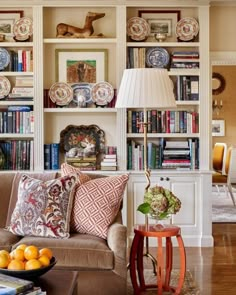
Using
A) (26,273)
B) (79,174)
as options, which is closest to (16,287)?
(26,273)

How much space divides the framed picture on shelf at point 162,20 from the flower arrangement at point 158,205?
8.75ft

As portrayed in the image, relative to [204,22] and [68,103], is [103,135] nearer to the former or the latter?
[68,103]

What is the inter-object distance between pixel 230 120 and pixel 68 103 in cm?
687

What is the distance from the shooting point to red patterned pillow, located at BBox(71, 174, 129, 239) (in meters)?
3.67

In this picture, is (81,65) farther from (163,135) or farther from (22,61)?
(163,135)

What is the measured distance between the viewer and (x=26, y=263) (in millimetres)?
2477

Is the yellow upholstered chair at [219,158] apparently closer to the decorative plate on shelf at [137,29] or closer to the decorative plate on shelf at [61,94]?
the decorative plate on shelf at [137,29]

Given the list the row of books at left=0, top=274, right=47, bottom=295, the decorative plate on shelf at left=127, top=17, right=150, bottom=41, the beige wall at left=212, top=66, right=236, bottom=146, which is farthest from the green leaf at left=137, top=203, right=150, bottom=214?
the beige wall at left=212, top=66, right=236, bottom=146

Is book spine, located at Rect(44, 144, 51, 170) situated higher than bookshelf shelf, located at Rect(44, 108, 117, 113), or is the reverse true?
bookshelf shelf, located at Rect(44, 108, 117, 113)

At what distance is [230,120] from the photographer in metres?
11.8

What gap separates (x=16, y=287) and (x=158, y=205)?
155cm

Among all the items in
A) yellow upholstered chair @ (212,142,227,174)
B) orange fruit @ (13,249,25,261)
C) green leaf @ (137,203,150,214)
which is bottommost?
orange fruit @ (13,249,25,261)

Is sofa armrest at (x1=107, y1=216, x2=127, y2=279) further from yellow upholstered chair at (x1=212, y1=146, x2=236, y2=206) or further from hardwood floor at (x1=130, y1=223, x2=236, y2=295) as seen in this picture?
yellow upholstered chair at (x1=212, y1=146, x2=236, y2=206)

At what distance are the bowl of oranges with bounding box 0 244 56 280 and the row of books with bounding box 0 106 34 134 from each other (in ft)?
10.4
